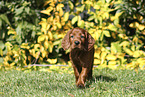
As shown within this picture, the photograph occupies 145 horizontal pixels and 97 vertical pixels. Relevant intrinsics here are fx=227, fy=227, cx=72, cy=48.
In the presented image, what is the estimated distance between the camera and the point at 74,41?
124 inches

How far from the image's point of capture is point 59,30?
5.52m

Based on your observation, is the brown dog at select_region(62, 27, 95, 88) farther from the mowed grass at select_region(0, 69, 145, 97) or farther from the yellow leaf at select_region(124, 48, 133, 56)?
the yellow leaf at select_region(124, 48, 133, 56)

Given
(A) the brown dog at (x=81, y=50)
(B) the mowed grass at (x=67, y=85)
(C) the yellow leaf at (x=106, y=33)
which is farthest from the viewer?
(C) the yellow leaf at (x=106, y=33)

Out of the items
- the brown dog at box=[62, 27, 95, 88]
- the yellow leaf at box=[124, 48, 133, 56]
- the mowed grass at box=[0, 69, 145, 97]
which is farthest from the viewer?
the yellow leaf at box=[124, 48, 133, 56]

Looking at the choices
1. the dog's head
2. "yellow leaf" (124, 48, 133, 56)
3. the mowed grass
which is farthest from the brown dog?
"yellow leaf" (124, 48, 133, 56)

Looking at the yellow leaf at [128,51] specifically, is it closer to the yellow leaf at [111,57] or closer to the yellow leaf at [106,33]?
the yellow leaf at [111,57]

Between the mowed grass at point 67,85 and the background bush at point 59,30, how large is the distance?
2.56 ft

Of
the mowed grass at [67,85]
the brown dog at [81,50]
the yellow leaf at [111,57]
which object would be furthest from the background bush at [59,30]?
the brown dog at [81,50]

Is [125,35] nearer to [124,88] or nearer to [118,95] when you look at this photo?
[124,88]

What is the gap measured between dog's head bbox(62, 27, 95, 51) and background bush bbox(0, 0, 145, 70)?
175 cm

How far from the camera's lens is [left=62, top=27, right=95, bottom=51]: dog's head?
3.15m

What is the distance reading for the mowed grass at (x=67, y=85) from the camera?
3093mm

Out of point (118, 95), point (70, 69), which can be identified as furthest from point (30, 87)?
point (70, 69)

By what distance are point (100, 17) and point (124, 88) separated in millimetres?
2299
